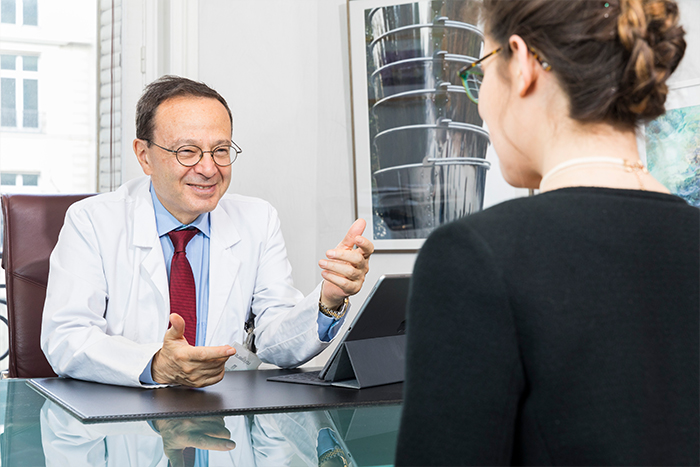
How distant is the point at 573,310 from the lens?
51cm

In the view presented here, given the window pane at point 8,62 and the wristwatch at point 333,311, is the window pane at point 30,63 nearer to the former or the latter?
the window pane at point 8,62

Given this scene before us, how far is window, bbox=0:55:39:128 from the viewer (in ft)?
9.26

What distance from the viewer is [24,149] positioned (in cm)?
285

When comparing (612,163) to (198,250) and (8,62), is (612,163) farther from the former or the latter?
(8,62)

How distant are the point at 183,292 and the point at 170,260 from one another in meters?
0.12

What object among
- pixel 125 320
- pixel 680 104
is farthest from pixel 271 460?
pixel 680 104

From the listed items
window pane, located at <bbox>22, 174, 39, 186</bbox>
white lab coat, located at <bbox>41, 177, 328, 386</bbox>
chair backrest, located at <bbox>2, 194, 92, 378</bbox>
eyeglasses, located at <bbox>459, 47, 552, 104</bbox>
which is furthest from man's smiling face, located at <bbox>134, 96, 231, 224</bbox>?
window pane, located at <bbox>22, 174, 39, 186</bbox>

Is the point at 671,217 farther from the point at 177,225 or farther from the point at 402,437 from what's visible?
the point at 177,225

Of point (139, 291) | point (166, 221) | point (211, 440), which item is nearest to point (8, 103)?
point (166, 221)

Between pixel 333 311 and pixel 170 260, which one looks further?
pixel 170 260

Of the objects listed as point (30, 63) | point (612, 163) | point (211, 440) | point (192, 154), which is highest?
point (30, 63)

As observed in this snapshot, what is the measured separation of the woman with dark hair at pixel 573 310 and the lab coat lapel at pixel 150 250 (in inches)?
55.0

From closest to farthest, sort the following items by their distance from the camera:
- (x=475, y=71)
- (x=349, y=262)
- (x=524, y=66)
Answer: (x=524, y=66) < (x=475, y=71) < (x=349, y=262)

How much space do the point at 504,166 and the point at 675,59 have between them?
213mm
